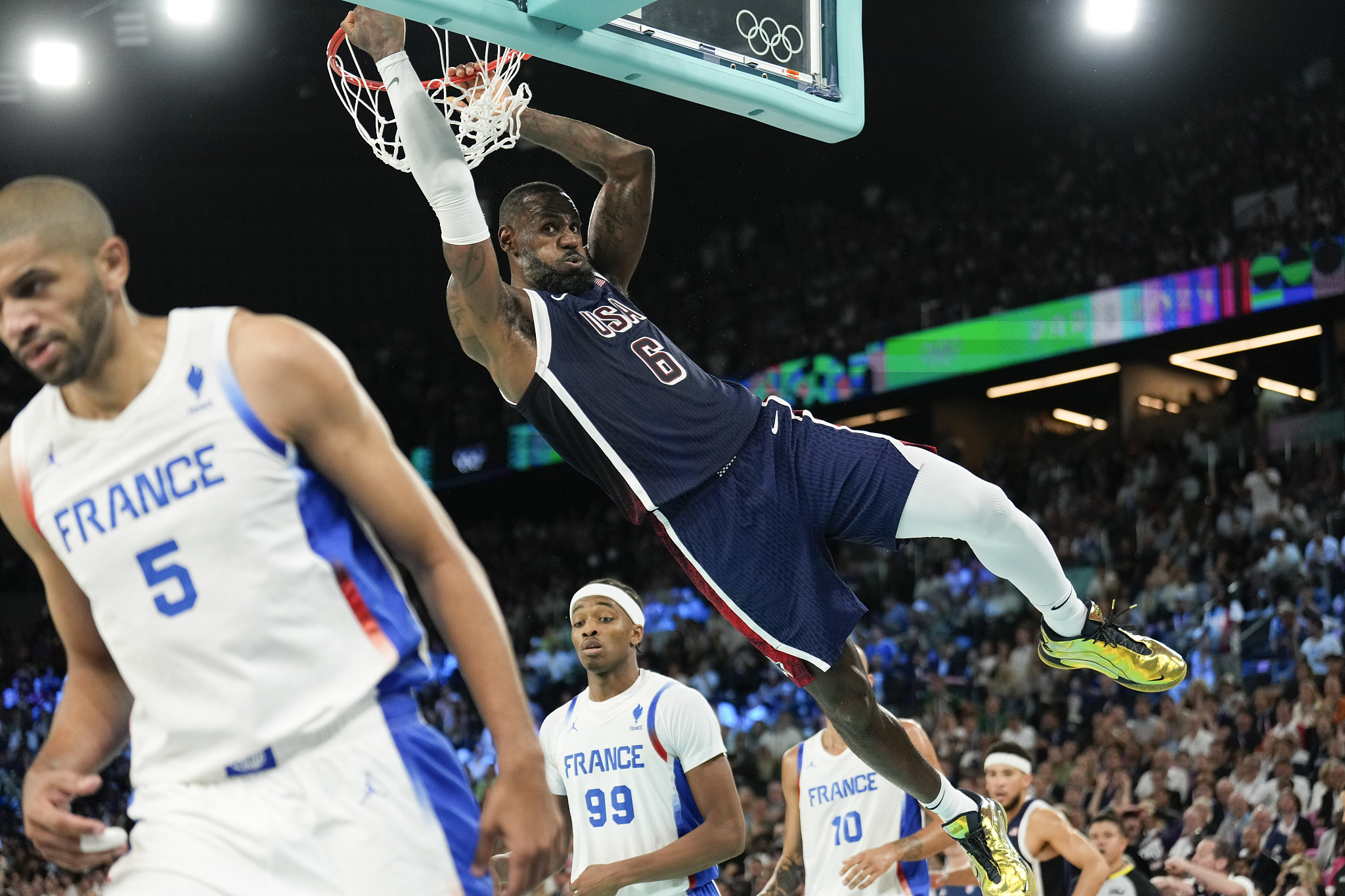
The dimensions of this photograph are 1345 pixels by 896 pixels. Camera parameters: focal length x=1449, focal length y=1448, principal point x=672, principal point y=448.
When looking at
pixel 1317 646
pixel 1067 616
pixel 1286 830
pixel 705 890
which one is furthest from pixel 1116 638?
pixel 1317 646

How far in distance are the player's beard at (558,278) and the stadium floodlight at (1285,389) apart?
13912mm

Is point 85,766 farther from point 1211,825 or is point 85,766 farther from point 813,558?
point 1211,825

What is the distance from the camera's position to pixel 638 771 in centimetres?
643

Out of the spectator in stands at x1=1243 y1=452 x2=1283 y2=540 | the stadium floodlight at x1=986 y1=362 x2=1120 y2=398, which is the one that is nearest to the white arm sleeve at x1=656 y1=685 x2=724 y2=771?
the spectator in stands at x1=1243 y1=452 x2=1283 y2=540

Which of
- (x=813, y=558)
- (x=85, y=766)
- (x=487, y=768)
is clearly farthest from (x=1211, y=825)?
(x=85, y=766)

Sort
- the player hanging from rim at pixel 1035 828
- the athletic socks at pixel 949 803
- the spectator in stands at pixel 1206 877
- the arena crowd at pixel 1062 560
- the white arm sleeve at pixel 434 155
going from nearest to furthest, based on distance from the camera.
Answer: the white arm sleeve at pixel 434 155 < the athletic socks at pixel 949 803 < the player hanging from rim at pixel 1035 828 < the spectator in stands at pixel 1206 877 < the arena crowd at pixel 1062 560

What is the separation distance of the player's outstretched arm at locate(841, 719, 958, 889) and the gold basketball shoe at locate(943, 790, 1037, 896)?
1.91ft

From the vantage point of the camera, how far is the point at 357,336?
956 inches

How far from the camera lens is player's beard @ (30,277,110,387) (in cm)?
249

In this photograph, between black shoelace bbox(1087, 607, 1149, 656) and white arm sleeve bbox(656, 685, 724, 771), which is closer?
black shoelace bbox(1087, 607, 1149, 656)

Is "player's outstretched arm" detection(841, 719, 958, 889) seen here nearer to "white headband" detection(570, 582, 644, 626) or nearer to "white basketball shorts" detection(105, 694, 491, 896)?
"white headband" detection(570, 582, 644, 626)

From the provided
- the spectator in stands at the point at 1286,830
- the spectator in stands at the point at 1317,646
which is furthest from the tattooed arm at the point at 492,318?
the spectator in stands at the point at 1317,646

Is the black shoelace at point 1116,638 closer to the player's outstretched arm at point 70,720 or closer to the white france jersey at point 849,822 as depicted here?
the white france jersey at point 849,822

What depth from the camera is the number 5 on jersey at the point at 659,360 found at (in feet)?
17.0
